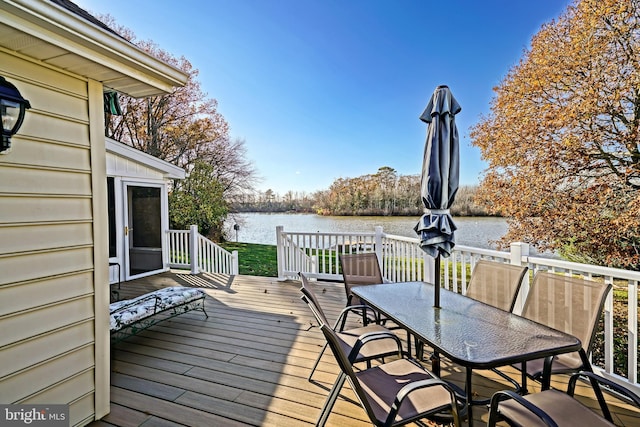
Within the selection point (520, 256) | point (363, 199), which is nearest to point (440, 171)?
point (520, 256)

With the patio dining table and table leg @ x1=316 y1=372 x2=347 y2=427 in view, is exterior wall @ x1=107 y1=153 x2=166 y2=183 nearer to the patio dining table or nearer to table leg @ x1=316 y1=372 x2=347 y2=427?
the patio dining table

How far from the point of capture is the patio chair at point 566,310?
2018 millimetres

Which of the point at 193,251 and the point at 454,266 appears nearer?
the point at 454,266

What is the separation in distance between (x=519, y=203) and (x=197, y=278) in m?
7.04

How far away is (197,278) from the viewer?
6.61m

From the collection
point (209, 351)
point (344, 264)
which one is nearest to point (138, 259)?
point (209, 351)

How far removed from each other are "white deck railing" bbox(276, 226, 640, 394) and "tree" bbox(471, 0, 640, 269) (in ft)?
3.85

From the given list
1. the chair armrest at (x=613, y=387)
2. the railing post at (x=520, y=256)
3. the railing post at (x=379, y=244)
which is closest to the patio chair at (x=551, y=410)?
the chair armrest at (x=613, y=387)

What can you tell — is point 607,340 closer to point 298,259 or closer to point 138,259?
→ point 298,259

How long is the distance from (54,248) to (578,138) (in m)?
7.59

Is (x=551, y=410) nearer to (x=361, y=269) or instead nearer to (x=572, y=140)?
(x=361, y=269)

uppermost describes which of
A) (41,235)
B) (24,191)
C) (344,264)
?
(24,191)

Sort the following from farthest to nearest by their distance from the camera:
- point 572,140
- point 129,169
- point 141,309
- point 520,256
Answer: point 129,169, point 572,140, point 141,309, point 520,256

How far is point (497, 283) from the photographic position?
2797 mm
